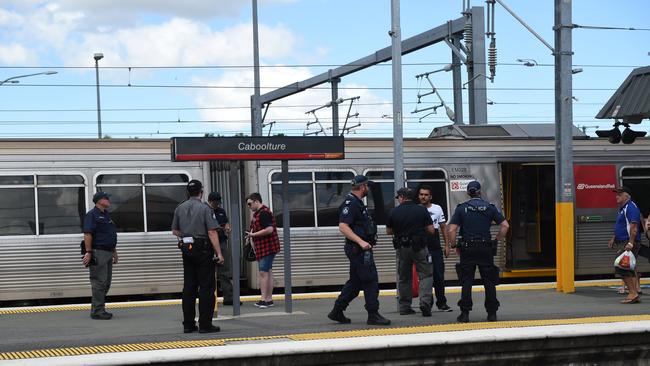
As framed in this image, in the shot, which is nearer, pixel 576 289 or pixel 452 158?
pixel 576 289

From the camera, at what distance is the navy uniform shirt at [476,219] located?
11547mm

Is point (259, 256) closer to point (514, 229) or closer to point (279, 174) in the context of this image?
point (279, 174)

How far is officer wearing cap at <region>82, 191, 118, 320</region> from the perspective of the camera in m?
12.6

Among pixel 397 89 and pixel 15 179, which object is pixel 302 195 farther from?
pixel 15 179

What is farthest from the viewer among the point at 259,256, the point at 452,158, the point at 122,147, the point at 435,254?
the point at 452,158

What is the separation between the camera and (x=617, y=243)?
14391 mm

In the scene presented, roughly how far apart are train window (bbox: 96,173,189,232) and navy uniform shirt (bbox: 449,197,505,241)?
6565 millimetres

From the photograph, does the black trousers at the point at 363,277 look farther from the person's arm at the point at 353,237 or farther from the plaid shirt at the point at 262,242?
the plaid shirt at the point at 262,242

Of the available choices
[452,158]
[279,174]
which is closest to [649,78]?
[452,158]

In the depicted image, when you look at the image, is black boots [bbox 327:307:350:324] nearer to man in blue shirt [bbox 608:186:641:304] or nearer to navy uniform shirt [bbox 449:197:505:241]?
navy uniform shirt [bbox 449:197:505:241]

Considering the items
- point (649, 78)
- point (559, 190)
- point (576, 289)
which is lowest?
point (576, 289)

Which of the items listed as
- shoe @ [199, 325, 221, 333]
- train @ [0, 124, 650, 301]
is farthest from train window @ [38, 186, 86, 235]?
shoe @ [199, 325, 221, 333]

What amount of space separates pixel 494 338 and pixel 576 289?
23.5ft

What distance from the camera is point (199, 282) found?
36.5 ft
